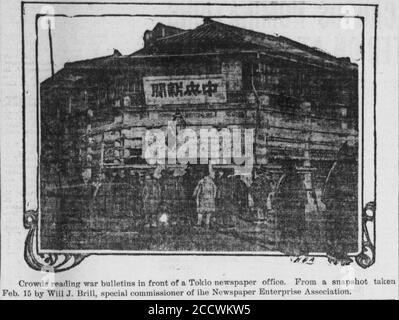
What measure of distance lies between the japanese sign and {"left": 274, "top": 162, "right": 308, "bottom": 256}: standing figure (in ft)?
0.53

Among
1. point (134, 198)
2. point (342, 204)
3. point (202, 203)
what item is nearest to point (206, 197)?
point (202, 203)

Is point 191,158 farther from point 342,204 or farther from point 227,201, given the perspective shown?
point 342,204

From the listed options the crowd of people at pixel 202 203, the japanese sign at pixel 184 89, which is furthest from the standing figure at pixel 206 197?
the japanese sign at pixel 184 89

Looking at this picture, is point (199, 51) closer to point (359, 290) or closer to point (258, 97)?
point (258, 97)

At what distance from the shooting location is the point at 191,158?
81 centimetres

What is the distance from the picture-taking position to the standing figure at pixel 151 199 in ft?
2.67

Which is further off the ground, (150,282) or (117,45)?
(117,45)

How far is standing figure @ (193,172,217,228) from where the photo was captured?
0.81m

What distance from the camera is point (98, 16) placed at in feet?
2.70

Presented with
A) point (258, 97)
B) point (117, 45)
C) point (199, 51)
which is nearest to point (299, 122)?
point (258, 97)

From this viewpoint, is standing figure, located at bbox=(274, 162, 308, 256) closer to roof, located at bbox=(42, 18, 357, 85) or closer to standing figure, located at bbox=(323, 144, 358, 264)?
standing figure, located at bbox=(323, 144, 358, 264)

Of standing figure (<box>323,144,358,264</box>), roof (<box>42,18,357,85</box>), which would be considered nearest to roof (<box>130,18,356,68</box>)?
roof (<box>42,18,357,85</box>)

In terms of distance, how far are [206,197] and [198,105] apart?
0.47 ft

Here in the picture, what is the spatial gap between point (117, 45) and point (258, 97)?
→ 0.24 m
